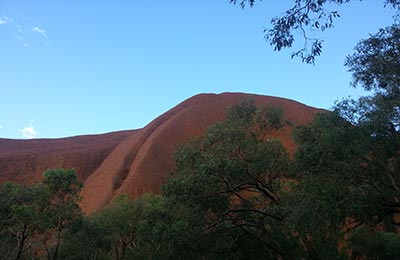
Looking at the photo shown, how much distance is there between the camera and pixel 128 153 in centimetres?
4853

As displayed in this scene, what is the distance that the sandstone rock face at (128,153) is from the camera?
42.8 metres

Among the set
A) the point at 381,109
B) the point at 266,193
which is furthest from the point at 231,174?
the point at 381,109

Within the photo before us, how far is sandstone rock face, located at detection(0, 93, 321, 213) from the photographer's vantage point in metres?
42.8

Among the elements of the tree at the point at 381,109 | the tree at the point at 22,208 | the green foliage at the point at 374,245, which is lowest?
the green foliage at the point at 374,245

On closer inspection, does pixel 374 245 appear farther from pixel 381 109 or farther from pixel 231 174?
pixel 381 109

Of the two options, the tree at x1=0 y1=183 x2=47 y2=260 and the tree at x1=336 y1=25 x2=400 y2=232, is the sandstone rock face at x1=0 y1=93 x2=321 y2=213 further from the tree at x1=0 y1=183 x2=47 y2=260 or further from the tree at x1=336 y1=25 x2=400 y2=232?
the tree at x1=336 y1=25 x2=400 y2=232

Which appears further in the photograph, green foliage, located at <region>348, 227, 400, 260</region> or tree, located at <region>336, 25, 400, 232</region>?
green foliage, located at <region>348, 227, 400, 260</region>

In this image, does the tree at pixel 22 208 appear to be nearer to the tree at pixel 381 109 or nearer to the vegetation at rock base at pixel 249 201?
the vegetation at rock base at pixel 249 201

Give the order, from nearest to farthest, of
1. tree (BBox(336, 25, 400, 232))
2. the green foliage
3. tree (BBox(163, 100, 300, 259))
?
1. tree (BBox(336, 25, 400, 232))
2. tree (BBox(163, 100, 300, 259))
3. the green foliage

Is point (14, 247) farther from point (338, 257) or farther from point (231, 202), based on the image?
point (338, 257)

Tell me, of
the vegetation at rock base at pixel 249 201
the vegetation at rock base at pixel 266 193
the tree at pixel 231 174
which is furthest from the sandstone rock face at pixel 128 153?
the tree at pixel 231 174

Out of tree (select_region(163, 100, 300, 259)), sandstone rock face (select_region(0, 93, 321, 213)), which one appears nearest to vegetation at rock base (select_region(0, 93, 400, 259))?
tree (select_region(163, 100, 300, 259))

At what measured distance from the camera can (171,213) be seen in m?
15.1

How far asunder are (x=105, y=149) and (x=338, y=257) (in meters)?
39.8
